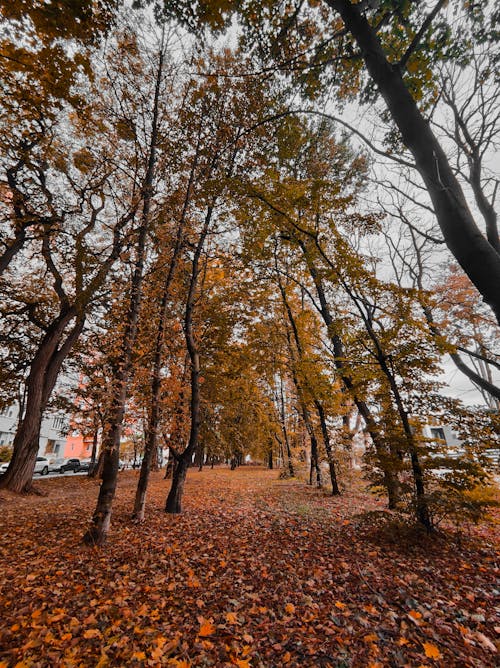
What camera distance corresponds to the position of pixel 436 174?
10.4ft

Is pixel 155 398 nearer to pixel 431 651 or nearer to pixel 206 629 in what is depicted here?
pixel 206 629

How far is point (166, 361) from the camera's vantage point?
313 inches

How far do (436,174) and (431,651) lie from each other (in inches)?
192

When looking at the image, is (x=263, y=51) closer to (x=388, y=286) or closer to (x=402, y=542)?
(x=388, y=286)

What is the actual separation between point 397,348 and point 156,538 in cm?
633

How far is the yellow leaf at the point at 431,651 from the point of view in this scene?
2425mm

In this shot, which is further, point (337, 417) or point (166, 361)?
point (337, 417)

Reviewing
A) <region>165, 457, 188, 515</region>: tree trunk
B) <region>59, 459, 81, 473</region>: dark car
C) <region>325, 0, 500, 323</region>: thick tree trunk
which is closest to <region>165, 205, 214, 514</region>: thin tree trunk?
<region>165, 457, 188, 515</region>: tree trunk

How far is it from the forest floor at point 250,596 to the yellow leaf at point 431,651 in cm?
1

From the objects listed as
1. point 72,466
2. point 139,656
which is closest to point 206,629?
point 139,656

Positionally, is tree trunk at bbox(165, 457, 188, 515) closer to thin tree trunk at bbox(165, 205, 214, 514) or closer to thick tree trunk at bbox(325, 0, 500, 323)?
thin tree trunk at bbox(165, 205, 214, 514)

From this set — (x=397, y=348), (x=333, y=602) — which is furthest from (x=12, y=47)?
(x=333, y=602)

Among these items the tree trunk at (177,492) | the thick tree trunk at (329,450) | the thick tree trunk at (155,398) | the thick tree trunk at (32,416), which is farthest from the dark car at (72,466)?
the thick tree trunk at (329,450)

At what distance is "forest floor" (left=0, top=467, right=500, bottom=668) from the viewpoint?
2582 mm
